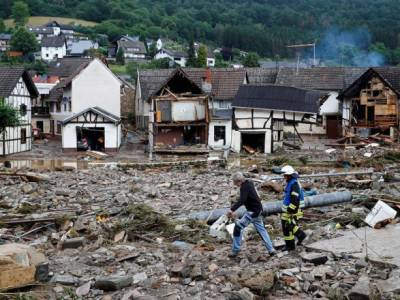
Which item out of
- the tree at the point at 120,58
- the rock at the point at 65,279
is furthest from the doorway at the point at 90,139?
the tree at the point at 120,58

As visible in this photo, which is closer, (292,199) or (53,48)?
(292,199)

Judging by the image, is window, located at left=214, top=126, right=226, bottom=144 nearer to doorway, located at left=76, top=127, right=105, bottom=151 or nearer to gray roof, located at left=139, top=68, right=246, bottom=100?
gray roof, located at left=139, top=68, right=246, bottom=100

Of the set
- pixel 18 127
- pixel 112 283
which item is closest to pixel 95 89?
pixel 18 127

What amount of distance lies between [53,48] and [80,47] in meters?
5.58

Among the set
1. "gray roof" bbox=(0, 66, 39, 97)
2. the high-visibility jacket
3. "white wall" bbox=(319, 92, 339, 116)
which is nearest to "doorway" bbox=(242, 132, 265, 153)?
"white wall" bbox=(319, 92, 339, 116)

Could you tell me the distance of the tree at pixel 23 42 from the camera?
108m

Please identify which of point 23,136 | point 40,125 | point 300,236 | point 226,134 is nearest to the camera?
point 300,236

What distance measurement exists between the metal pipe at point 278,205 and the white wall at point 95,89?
3132 cm

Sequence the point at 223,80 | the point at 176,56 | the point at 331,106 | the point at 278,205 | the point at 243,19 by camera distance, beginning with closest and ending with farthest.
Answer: the point at 278,205, the point at 223,80, the point at 331,106, the point at 176,56, the point at 243,19

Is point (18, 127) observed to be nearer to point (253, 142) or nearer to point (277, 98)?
point (253, 142)

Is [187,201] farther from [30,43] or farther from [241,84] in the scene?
[30,43]

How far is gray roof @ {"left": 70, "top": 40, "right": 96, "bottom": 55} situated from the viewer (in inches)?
4432

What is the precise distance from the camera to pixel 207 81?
1655 inches

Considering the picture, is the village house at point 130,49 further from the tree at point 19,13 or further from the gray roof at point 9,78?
the gray roof at point 9,78
